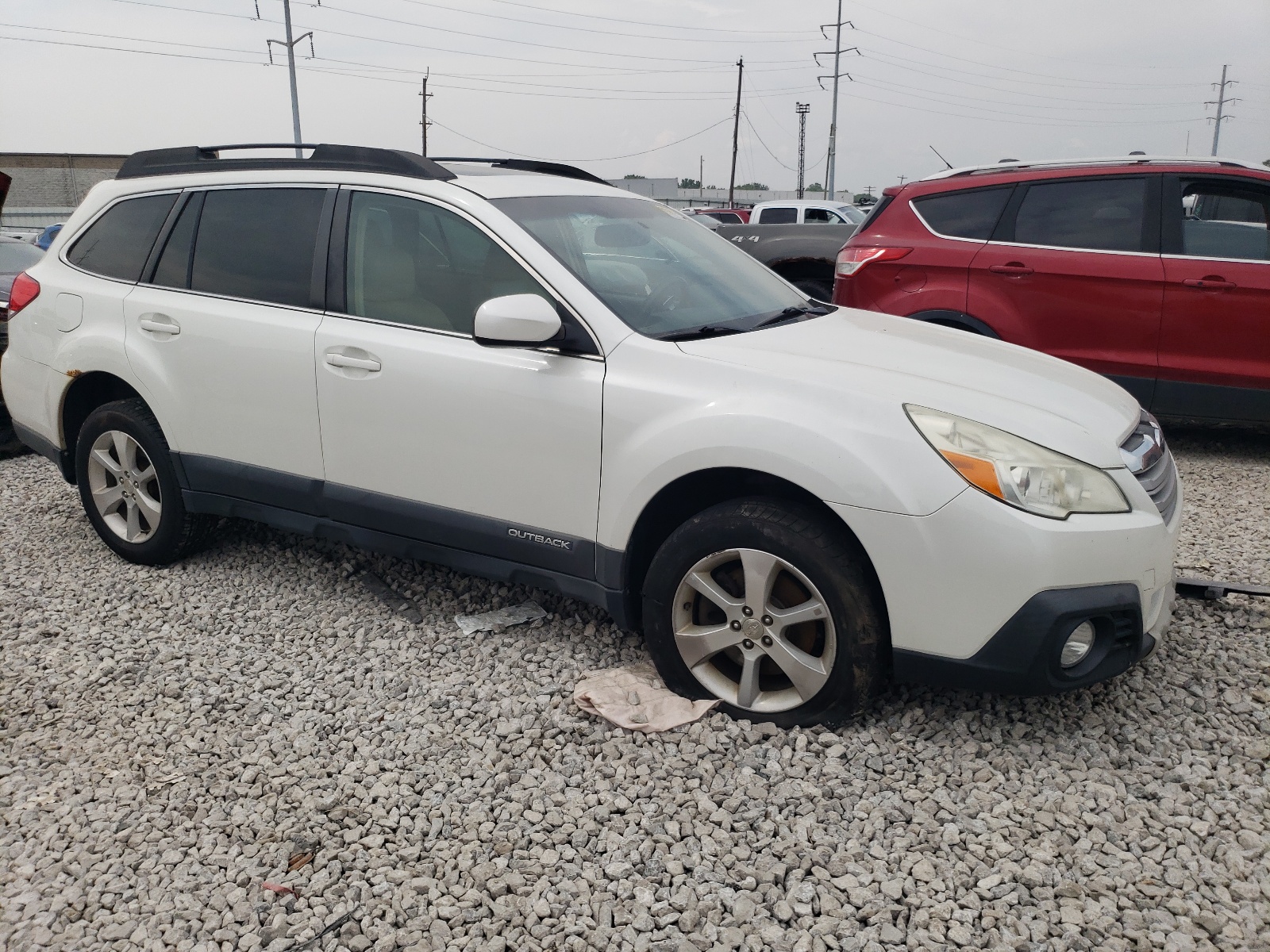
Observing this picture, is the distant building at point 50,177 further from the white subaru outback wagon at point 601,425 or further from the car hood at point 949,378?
the car hood at point 949,378

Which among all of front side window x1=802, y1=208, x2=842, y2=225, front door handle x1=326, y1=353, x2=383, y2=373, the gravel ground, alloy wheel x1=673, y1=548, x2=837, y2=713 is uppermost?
front side window x1=802, y1=208, x2=842, y2=225

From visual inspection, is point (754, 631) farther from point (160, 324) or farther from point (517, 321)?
point (160, 324)

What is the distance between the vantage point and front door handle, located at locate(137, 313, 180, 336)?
420cm

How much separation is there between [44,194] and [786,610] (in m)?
57.1

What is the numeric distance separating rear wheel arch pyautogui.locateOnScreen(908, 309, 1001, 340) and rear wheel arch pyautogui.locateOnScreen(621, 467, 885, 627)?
382cm

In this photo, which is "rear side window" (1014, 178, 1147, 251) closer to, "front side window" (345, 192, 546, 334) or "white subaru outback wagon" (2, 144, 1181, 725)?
"white subaru outback wagon" (2, 144, 1181, 725)

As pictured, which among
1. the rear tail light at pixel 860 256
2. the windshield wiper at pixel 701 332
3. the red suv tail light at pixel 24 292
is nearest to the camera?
the windshield wiper at pixel 701 332

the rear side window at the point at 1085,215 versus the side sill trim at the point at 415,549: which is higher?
the rear side window at the point at 1085,215

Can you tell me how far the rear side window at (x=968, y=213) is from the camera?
22.0 feet

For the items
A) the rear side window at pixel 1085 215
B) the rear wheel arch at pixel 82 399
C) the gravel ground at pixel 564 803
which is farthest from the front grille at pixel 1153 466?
the rear wheel arch at pixel 82 399

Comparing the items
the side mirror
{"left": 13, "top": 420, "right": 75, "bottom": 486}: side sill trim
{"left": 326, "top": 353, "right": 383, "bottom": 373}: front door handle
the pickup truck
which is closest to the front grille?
the side mirror

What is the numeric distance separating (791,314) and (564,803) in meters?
2.04

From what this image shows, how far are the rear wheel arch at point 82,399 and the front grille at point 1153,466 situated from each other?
4085 millimetres

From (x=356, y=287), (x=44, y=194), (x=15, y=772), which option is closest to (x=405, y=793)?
(x=15, y=772)
